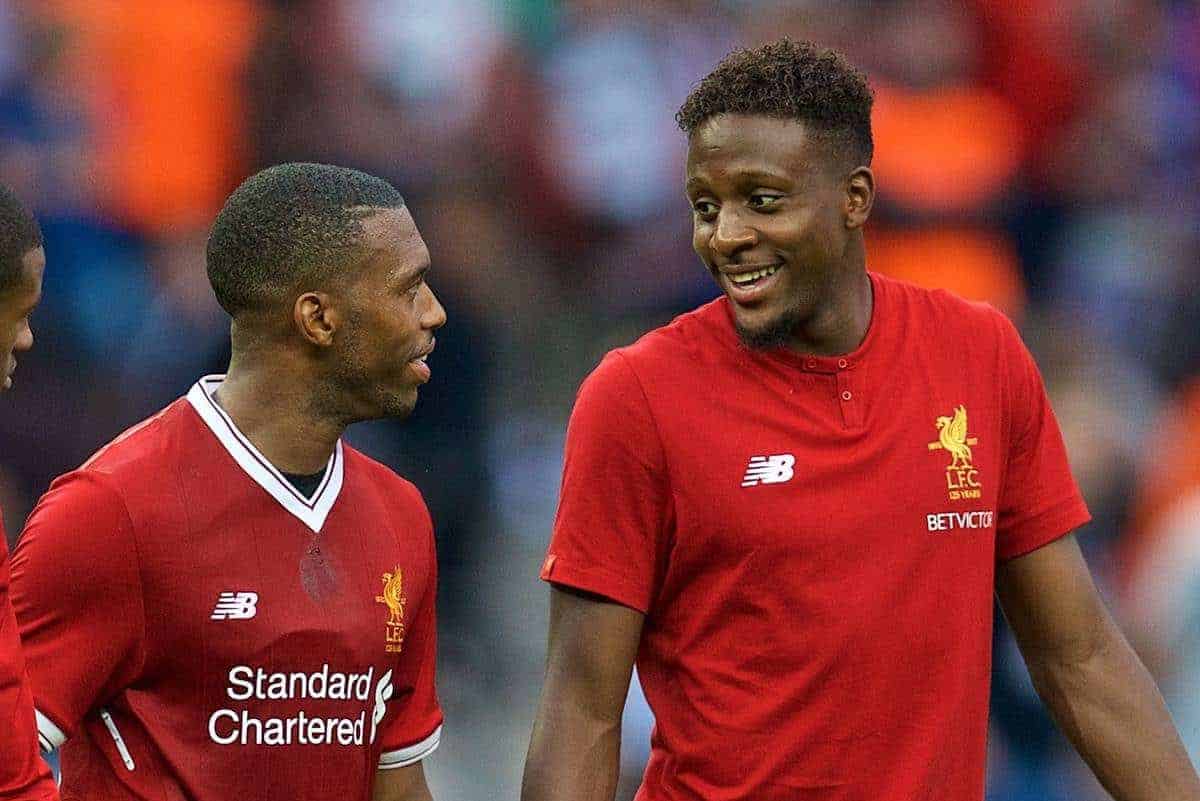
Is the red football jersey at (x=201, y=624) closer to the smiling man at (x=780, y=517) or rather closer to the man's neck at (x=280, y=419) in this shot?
Answer: the man's neck at (x=280, y=419)

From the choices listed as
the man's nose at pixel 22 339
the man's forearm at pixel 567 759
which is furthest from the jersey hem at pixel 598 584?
the man's nose at pixel 22 339

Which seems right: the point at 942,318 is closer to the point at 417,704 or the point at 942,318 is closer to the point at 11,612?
the point at 417,704

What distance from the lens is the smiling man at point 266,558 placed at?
329 centimetres

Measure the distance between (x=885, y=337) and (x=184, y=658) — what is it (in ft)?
4.36

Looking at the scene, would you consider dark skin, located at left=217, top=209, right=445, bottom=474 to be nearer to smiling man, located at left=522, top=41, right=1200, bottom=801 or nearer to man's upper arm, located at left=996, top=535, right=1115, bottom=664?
smiling man, located at left=522, top=41, right=1200, bottom=801

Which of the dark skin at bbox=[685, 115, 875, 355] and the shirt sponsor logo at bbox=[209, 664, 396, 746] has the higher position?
the dark skin at bbox=[685, 115, 875, 355]

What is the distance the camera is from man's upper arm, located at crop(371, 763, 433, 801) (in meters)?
3.68

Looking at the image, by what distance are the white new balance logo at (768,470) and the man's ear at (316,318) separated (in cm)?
76

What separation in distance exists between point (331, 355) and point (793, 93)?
92 centimetres

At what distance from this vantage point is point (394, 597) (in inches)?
141

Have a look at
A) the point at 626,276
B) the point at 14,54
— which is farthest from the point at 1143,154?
the point at 14,54

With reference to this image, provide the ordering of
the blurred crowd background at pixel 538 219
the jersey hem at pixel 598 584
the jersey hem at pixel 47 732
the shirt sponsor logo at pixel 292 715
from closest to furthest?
the jersey hem at pixel 47 732
the shirt sponsor logo at pixel 292 715
the jersey hem at pixel 598 584
the blurred crowd background at pixel 538 219

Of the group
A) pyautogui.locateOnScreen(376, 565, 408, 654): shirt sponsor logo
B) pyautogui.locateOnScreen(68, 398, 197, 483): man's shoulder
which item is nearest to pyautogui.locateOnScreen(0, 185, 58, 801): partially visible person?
pyautogui.locateOnScreen(68, 398, 197, 483): man's shoulder

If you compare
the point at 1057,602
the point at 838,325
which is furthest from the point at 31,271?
the point at 1057,602
